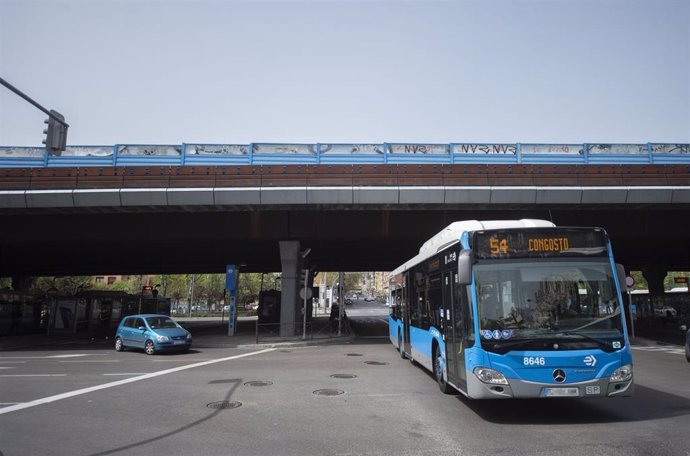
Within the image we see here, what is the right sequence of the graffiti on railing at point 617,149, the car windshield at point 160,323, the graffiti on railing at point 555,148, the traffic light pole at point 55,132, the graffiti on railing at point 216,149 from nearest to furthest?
the traffic light pole at point 55,132 → the car windshield at point 160,323 → the graffiti on railing at point 555,148 → the graffiti on railing at point 617,149 → the graffiti on railing at point 216,149

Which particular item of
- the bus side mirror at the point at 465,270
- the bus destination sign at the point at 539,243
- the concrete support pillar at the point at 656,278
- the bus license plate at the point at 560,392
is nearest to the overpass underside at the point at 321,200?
the bus destination sign at the point at 539,243

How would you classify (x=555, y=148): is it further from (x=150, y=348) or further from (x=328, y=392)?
(x=150, y=348)

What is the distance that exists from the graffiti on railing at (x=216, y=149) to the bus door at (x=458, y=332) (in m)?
16.5

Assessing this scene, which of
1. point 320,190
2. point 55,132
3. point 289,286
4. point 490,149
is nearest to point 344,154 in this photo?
point 320,190

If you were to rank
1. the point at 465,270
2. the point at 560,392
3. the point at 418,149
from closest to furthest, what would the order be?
the point at 560,392 → the point at 465,270 → the point at 418,149

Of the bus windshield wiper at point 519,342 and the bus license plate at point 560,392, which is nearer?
the bus license plate at point 560,392

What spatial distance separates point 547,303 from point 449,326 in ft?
6.81

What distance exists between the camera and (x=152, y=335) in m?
18.4

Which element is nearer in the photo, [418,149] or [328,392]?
[328,392]

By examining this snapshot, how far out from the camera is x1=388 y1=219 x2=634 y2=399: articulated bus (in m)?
6.71

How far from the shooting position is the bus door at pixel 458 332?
763 centimetres

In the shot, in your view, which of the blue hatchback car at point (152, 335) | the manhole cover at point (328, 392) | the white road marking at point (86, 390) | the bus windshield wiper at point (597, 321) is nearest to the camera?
the bus windshield wiper at point (597, 321)

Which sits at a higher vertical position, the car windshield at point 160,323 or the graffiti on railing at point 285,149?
the graffiti on railing at point 285,149

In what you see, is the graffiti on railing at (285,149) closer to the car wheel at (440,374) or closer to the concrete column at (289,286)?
the concrete column at (289,286)
